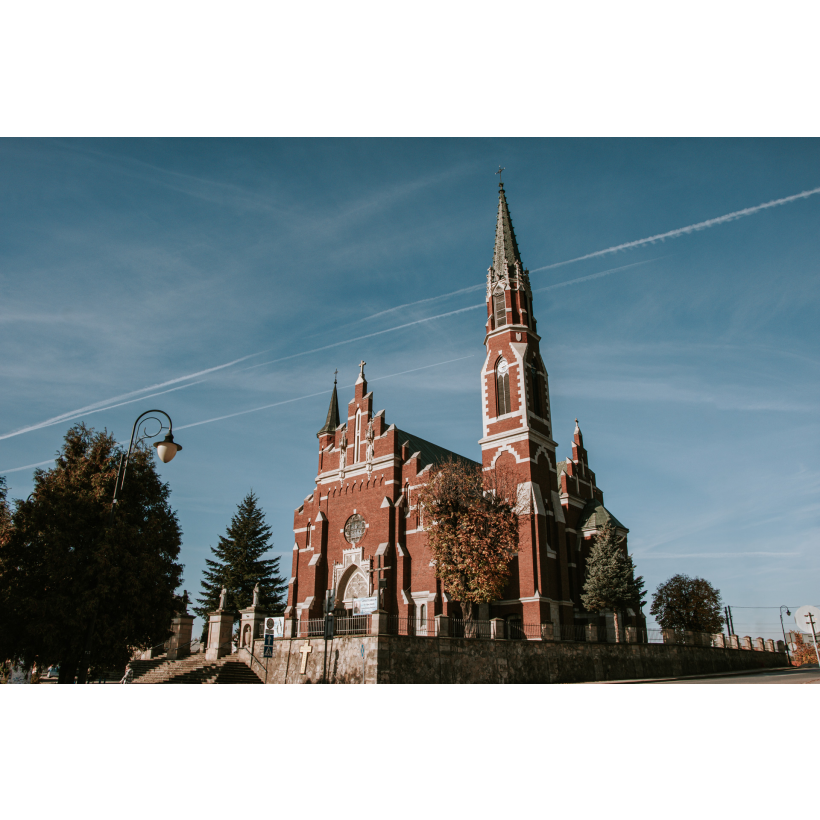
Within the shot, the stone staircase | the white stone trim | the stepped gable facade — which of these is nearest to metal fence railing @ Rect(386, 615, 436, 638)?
the stone staircase

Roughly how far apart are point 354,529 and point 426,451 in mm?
7811

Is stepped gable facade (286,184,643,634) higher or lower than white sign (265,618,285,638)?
higher

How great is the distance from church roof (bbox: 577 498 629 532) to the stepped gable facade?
0.32 feet

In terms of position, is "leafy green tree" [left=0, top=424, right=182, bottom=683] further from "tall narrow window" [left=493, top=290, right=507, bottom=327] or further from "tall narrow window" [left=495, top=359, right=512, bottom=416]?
"tall narrow window" [left=493, top=290, right=507, bottom=327]

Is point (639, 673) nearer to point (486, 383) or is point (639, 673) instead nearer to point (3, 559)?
point (486, 383)

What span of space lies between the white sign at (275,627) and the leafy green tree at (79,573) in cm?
414

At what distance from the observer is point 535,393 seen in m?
40.8

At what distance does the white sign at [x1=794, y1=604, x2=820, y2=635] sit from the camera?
15.9 m

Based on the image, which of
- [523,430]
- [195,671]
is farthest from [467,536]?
[195,671]

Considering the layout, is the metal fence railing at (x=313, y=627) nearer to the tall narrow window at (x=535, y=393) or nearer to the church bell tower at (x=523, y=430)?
the church bell tower at (x=523, y=430)

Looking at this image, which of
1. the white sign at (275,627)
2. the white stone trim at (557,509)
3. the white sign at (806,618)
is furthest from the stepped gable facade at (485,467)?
the white sign at (806,618)

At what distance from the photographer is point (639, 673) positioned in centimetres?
3058

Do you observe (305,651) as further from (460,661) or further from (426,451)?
(426,451)

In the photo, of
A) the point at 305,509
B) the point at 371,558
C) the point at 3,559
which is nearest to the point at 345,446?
the point at 305,509
